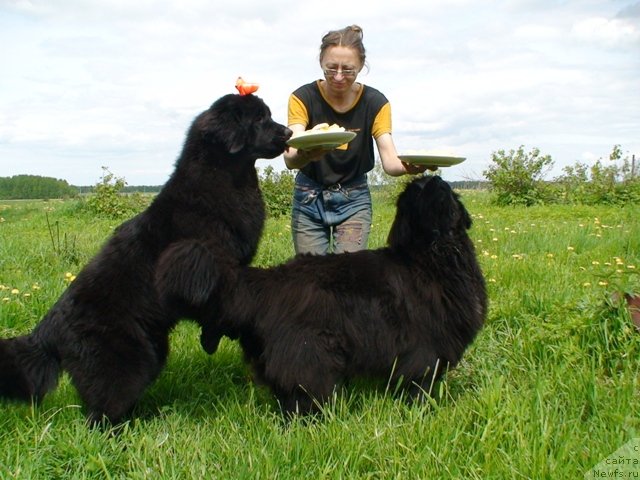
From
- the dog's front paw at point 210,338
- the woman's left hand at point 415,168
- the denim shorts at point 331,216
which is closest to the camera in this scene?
the dog's front paw at point 210,338

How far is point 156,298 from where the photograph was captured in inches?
131

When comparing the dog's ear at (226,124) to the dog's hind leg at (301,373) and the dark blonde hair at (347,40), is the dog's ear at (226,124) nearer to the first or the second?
the dark blonde hair at (347,40)

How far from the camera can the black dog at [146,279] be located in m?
3.15

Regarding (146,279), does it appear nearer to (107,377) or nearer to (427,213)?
(107,377)

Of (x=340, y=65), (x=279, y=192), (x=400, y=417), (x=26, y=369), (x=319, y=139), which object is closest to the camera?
(x=400, y=417)

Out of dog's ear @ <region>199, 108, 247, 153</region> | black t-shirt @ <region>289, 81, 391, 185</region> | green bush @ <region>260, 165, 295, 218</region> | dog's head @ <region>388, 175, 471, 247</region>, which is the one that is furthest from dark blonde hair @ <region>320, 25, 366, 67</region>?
green bush @ <region>260, 165, 295, 218</region>

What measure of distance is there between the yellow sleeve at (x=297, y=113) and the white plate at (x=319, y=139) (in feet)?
2.51

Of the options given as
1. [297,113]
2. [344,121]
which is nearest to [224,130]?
[297,113]

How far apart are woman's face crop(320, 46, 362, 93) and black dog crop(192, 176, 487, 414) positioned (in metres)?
1.19

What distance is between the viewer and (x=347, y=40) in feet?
14.0

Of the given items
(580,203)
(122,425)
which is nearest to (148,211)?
A: (122,425)

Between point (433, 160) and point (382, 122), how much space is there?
1142 millimetres

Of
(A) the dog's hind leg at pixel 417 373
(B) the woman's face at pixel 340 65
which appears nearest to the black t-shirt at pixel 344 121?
(B) the woman's face at pixel 340 65

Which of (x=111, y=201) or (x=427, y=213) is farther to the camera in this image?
(x=111, y=201)
